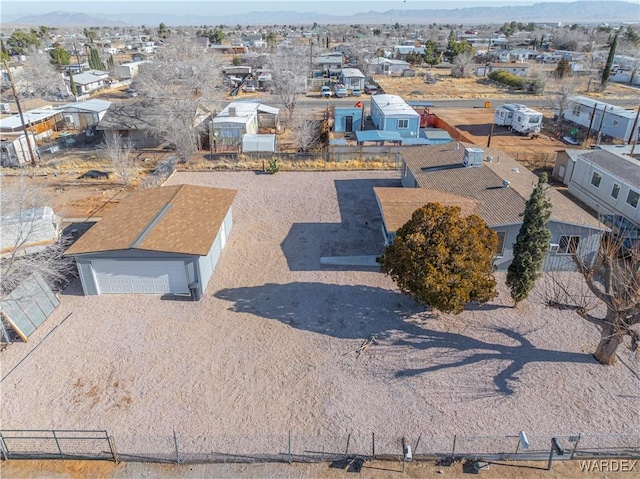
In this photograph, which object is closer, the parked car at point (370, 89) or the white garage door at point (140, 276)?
the white garage door at point (140, 276)

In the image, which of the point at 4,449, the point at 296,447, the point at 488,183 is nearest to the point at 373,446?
the point at 296,447

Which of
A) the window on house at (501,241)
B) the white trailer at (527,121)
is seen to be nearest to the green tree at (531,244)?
the window on house at (501,241)

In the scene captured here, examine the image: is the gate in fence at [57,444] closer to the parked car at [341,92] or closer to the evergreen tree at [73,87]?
the parked car at [341,92]

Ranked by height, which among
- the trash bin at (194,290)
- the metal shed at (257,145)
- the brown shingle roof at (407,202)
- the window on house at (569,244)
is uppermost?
the brown shingle roof at (407,202)

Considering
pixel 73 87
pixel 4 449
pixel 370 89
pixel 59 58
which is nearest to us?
pixel 4 449

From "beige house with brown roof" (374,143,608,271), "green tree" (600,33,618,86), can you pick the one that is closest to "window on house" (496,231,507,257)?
"beige house with brown roof" (374,143,608,271)

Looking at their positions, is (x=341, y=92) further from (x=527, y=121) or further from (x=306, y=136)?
(x=306, y=136)

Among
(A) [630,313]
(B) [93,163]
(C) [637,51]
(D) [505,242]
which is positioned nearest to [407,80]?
(C) [637,51]
